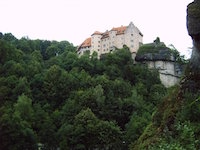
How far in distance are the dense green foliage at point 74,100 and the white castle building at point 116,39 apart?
6.18 meters

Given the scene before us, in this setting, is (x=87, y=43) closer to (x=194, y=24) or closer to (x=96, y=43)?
(x=96, y=43)

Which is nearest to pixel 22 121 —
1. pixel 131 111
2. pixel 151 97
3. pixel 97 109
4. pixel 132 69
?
pixel 97 109

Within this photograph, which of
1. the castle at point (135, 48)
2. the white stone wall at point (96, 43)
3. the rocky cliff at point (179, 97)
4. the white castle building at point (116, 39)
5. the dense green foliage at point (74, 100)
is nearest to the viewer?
the rocky cliff at point (179, 97)

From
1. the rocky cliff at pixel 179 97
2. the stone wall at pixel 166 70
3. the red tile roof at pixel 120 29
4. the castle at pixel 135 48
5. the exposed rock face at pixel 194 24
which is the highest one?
the red tile roof at pixel 120 29

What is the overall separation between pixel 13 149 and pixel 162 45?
52.0m

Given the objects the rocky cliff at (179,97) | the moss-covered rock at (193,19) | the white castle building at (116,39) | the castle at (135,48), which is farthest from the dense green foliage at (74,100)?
the moss-covered rock at (193,19)

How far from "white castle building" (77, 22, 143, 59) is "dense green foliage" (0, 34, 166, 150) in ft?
20.3

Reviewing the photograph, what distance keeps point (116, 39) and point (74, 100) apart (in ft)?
110

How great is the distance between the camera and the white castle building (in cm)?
10600

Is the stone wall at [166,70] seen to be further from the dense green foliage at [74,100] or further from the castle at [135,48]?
the dense green foliage at [74,100]

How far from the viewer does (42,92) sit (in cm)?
8731

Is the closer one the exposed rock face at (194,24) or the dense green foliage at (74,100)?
the exposed rock face at (194,24)

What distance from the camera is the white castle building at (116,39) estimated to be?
106000 mm

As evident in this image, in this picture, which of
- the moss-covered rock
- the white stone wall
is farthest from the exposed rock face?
the white stone wall
